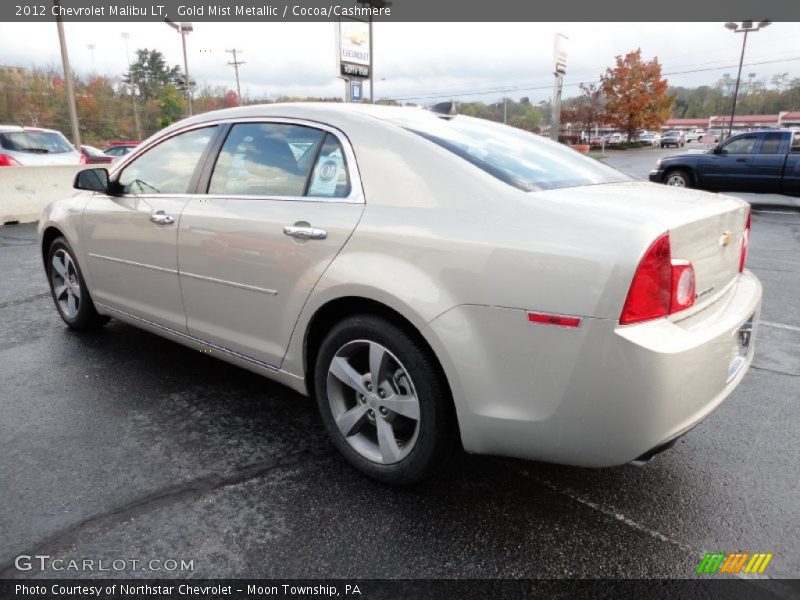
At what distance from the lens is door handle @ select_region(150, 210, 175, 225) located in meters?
3.22

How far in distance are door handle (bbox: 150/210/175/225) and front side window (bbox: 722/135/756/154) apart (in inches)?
559

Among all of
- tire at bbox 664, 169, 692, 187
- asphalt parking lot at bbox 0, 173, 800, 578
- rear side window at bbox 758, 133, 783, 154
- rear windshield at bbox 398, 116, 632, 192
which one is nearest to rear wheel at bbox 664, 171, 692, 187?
tire at bbox 664, 169, 692, 187

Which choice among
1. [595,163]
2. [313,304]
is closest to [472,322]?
[313,304]

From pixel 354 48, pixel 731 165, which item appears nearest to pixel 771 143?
pixel 731 165

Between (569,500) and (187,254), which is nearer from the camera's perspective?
(569,500)

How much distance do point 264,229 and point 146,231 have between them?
114cm

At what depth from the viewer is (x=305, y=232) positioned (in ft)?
8.30

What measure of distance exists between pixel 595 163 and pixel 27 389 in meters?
3.69

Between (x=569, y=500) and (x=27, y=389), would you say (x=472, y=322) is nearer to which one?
(x=569, y=500)

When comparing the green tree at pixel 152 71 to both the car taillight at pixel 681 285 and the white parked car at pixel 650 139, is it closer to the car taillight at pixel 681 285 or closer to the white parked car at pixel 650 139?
the white parked car at pixel 650 139

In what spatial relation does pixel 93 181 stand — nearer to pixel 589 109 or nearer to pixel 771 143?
pixel 771 143

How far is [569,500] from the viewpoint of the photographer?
7.95 feet

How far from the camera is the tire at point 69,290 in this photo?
14.1 feet

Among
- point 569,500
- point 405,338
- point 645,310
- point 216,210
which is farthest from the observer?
point 216,210
